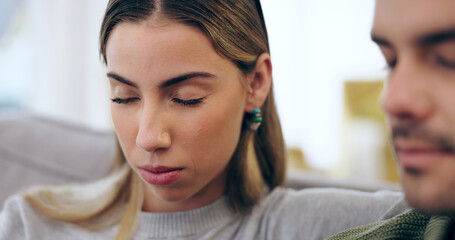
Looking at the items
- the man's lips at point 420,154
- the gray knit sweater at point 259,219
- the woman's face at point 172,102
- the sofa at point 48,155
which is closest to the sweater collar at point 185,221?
the gray knit sweater at point 259,219

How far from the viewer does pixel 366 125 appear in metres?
3.06

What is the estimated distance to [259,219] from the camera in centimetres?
103

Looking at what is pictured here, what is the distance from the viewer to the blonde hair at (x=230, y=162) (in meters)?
0.84

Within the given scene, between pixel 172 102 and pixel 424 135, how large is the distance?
43 cm

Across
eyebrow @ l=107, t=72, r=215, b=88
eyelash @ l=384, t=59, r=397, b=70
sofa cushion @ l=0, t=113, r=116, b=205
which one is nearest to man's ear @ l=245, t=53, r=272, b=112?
eyebrow @ l=107, t=72, r=215, b=88

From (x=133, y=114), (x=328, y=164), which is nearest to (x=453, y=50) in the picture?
(x=133, y=114)

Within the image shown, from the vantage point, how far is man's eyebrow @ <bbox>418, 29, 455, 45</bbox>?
0.49 m

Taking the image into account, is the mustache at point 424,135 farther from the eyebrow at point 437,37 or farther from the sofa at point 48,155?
the sofa at point 48,155

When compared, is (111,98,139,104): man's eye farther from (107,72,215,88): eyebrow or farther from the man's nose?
the man's nose

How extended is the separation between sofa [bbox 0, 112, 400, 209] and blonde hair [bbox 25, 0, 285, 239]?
0.27 m

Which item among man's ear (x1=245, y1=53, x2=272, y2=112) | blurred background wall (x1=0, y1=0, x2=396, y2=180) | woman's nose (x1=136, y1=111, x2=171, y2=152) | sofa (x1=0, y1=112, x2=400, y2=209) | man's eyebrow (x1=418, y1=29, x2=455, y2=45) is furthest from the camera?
blurred background wall (x1=0, y1=0, x2=396, y2=180)

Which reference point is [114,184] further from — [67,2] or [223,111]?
[67,2]

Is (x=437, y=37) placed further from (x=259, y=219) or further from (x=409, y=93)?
(x=259, y=219)

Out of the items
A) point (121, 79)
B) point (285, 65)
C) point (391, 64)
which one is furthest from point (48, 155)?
point (285, 65)
